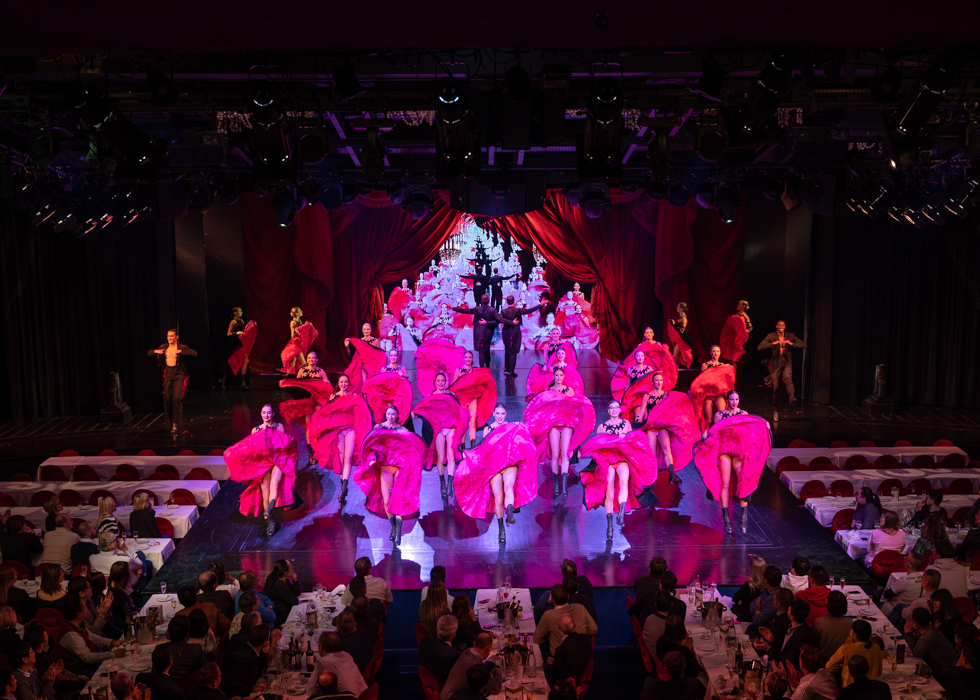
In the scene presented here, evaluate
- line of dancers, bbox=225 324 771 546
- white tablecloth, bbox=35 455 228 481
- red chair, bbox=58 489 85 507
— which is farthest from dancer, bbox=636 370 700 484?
red chair, bbox=58 489 85 507

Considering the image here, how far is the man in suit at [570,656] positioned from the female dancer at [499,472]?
2.37m

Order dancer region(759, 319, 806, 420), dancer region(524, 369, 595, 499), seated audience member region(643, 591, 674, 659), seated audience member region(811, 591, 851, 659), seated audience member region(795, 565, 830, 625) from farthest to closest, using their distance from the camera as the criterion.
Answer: dancer region(759, 319, 806, 420) → dancer region(524, 369, 595, 499) → seated audience member region(795, 565, 830, 625) → seated audience member region(643, 591, 674, 659) → seated audience member region(811, 591, 851, 659)

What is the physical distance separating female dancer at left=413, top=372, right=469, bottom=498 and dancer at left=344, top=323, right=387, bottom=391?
233 centimetres

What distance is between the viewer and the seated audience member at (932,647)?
5203 mm

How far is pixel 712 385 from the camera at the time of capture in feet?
31.2

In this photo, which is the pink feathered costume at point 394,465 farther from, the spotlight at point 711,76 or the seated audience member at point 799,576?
the spotlight at point 711,76

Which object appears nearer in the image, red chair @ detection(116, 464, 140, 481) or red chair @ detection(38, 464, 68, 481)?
red chair @ detection(116, 464, 140, 481)

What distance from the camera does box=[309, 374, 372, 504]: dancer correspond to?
8508 mm

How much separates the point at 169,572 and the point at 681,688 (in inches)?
185

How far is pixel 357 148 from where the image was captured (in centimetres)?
1023

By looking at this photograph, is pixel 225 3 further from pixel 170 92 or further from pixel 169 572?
pixel 169 572

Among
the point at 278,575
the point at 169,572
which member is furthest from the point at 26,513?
the point at 278,575

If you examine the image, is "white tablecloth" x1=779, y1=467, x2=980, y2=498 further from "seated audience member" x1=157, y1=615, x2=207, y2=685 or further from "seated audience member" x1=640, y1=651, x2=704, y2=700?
"seated audience member" x1=157, y1=615, x2=207, y2=685

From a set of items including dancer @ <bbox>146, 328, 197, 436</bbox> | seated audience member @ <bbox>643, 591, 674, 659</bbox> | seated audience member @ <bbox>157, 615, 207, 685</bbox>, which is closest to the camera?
seated audience member @ <bbox>157, 615, 207, 685</bbox>
